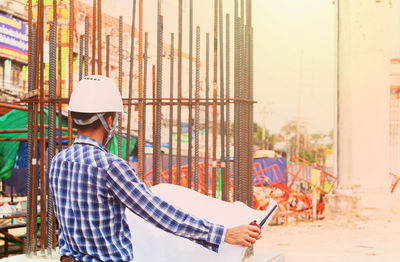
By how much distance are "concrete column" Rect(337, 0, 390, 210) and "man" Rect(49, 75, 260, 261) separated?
39.2 ft

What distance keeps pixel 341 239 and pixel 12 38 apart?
19.2m

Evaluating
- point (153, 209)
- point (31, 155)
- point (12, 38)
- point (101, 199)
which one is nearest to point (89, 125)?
point (101, 199)

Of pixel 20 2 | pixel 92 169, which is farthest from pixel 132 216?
pixel 20 2

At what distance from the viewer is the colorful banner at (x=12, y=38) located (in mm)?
24000

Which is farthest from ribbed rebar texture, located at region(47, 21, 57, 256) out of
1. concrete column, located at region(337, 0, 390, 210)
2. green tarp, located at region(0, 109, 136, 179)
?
concrete column, located at region(337, 0, 390, 210)

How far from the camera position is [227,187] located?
198 inches

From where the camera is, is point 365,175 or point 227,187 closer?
point 227,187

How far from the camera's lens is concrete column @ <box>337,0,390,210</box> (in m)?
13.5

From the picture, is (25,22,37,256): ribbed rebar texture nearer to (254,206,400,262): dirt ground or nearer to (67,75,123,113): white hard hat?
(67,75,123,113): white hard hat

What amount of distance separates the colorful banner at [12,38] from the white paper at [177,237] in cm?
2324

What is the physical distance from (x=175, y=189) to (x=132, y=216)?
276mm

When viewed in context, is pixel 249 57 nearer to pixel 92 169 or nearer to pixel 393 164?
pixel 92 169

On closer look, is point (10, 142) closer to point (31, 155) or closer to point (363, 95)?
point (31, 155)

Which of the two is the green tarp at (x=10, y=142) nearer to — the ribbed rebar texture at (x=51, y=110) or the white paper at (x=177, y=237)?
the ribbed rebar texture at (x=51, y=110)
